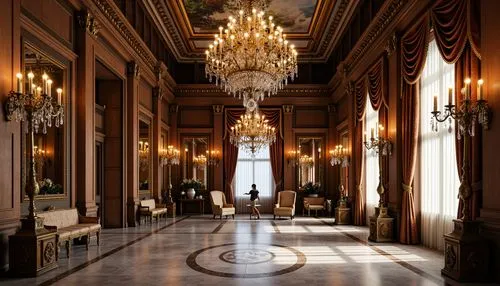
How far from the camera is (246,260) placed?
623 centimetres

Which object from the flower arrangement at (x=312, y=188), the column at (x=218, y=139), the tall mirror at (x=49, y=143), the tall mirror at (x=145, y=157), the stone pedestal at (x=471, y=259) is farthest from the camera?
the column at (x=218, y=139)

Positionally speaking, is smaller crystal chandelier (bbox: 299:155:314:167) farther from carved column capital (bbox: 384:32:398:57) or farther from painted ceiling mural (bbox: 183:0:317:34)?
carved column capital (bbox: 384:32:398:57)

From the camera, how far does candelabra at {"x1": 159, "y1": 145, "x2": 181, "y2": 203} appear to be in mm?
13616

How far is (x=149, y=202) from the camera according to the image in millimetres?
11727

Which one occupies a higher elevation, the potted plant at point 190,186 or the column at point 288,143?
the column at point 288,143

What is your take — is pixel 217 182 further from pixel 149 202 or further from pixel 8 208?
pixel 8 208

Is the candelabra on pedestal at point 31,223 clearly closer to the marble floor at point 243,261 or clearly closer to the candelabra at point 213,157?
the marble floor at point 243,261

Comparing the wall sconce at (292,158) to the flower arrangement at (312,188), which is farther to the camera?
the wall sconce at (292,158)

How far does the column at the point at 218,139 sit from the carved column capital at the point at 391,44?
7.92 meters

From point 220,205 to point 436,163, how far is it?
798 cm

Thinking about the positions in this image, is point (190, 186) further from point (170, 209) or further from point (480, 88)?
point (480, 88)

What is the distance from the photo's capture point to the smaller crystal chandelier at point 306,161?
51.0 feet

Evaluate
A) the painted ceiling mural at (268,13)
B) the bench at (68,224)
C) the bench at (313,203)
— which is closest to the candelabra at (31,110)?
the bench at (68,224)

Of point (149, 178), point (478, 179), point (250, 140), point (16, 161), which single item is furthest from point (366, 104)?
point (16, 161)
